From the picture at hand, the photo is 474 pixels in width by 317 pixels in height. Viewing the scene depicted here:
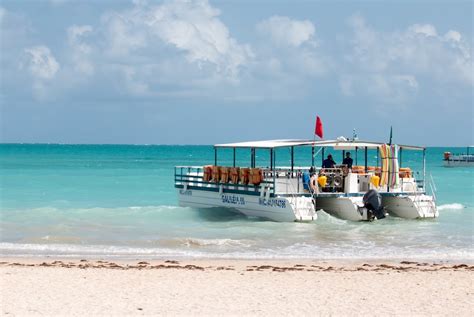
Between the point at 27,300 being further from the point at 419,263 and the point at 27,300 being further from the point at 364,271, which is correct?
the point at 419,263

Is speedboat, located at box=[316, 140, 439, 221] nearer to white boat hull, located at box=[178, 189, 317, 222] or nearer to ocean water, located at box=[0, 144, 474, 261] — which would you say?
ocean water, located at box=[0, 144, 474, 261]

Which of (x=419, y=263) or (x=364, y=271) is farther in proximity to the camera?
(x=419, y=263)

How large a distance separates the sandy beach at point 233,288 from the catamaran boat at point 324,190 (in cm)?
648

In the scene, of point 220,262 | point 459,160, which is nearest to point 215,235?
point 220,262

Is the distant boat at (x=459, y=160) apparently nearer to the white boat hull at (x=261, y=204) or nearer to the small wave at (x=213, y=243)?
the white boat hull at (x=261, y=204)

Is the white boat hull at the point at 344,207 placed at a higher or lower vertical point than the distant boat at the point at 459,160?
lower

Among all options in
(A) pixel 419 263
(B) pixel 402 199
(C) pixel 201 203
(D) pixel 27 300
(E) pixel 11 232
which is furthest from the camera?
(C) pixel 201 203

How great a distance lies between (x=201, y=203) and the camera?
25594 millimetres

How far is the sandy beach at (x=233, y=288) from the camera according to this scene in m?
→ 10.8

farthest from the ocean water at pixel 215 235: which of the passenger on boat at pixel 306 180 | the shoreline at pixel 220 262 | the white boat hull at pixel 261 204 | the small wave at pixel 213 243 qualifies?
the passenger on boat at pixel 306 180

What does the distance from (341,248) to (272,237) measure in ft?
6.86

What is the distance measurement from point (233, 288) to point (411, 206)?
11.8m

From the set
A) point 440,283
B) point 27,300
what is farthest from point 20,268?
point 440,283

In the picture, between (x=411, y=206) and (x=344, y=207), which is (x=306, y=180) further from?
(x=411, y=206)
